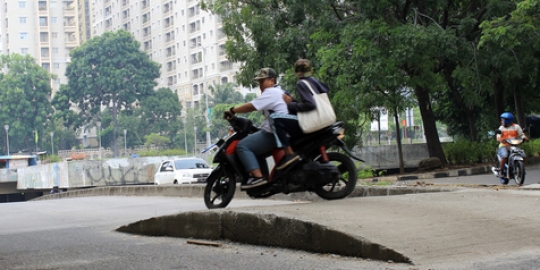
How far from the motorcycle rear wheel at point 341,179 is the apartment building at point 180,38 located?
311 feet

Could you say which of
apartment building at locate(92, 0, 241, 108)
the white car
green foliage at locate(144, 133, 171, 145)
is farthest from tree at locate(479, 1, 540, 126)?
apartment building at locate(92, 0, 241, 108)

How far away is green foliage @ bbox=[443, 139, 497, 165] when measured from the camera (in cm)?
2617

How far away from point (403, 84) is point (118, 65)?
294ft

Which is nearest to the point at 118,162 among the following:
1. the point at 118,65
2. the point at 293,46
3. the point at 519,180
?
the point at 293,46

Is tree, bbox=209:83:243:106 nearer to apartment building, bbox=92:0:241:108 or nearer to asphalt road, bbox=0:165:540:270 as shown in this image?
apartment building, bbox=92:0:241:108

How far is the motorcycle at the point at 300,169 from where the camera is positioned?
27.7 ft

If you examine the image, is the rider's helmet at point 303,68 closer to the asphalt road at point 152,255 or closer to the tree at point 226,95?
the asphalt road at point 152,255

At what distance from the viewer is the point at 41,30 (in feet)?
445

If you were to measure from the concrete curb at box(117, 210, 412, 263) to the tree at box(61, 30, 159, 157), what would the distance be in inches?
3908

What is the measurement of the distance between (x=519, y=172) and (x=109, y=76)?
320 ft

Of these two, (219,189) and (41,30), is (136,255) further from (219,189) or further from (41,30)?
(41,30)

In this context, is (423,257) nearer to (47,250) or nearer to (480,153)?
(47,250)

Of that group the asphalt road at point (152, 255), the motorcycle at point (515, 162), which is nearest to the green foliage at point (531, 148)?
the motorcycle at point (515, 162)

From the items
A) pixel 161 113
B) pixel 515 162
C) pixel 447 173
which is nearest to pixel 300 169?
pixel 515 162
